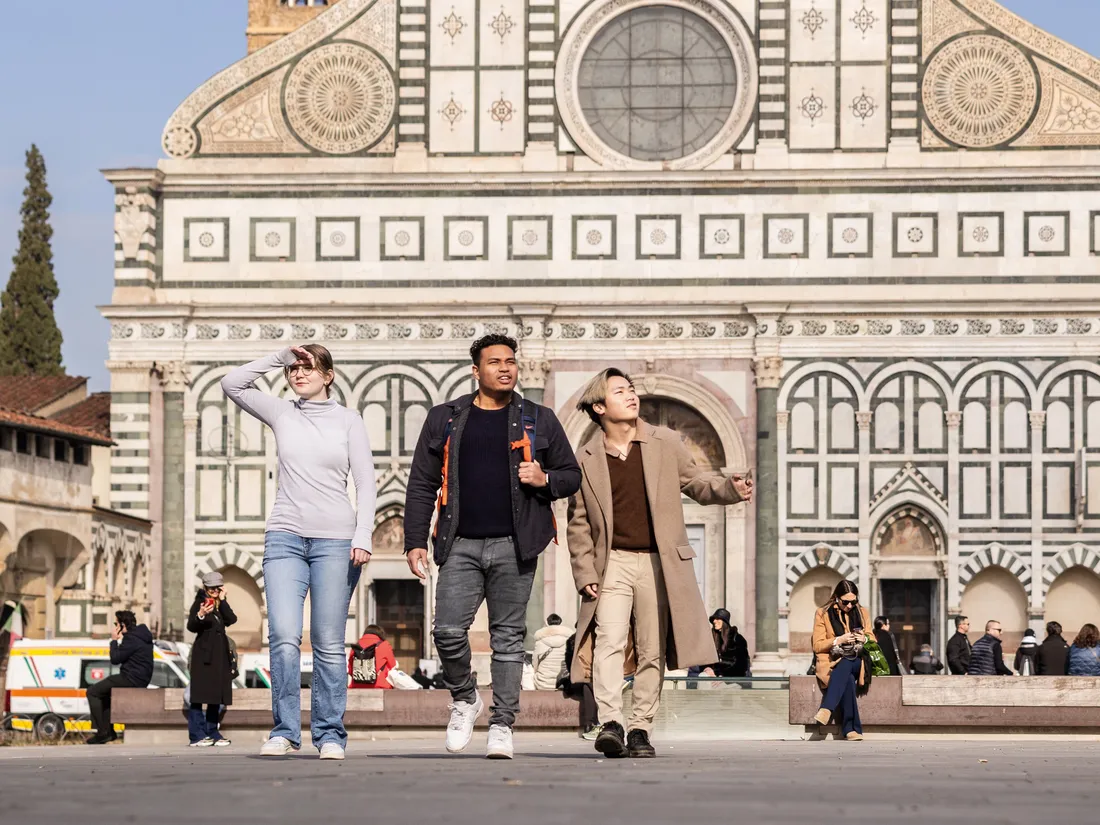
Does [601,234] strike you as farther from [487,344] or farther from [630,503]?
[487,344]

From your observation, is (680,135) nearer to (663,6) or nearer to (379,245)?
(663,6)

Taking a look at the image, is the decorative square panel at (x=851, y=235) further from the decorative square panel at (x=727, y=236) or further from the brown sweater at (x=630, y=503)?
the brown sweater at (x=630, y=503)

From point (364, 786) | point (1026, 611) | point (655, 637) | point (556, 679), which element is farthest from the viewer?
Answer: point (1026, 611)

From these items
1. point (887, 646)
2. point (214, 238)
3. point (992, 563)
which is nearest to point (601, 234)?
point (214, 238)

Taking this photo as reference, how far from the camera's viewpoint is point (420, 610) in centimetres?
3656

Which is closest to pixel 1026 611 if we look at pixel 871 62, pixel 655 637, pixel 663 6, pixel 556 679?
pixel 871 62

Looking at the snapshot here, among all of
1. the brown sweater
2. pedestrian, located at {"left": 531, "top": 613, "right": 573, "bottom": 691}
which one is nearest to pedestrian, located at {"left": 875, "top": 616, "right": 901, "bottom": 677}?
pedestrian, located at {"left": 531, "top": 613, "right": 573, "bottom": 691}

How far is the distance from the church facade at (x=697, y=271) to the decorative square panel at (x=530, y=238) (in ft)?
0.15

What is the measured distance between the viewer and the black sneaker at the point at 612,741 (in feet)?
37.7

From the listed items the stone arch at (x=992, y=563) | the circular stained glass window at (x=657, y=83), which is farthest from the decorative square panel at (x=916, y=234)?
the stone arch at (x=992, y=563)

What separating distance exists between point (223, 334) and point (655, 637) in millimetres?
25757

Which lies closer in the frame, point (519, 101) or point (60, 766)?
point (60, 766)

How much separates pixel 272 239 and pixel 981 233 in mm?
11291

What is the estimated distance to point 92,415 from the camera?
38.9 metres
